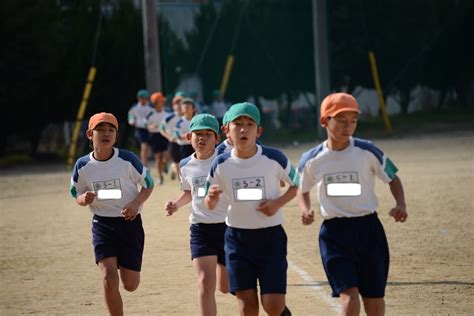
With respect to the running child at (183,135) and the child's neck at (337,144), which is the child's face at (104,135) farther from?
the running child at (183,135)

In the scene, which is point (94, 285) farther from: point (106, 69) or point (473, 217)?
point (106, 69)

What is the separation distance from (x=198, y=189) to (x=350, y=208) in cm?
215

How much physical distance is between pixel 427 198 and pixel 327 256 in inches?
451

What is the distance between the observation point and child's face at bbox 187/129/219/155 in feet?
31.7

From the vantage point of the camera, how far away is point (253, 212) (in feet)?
26.8

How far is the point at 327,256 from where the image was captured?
787 centimetres

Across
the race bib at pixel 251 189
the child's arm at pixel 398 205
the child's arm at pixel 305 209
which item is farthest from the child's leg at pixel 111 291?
the child's arm at pixel 398 205

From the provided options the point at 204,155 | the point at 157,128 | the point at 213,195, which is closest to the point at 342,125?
the point at 213,195

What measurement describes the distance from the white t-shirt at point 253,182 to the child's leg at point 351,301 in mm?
799

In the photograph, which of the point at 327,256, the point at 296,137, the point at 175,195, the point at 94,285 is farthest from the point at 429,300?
the point at 296,137

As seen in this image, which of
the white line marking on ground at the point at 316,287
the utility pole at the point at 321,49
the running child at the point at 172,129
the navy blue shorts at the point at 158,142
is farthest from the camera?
the utility pole at the point at 321,49

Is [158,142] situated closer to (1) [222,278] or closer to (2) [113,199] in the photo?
(1) [222,278]

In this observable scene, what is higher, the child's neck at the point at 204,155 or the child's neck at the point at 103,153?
the child's neck at the point at 103,153

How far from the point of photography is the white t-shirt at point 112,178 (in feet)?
31.3
